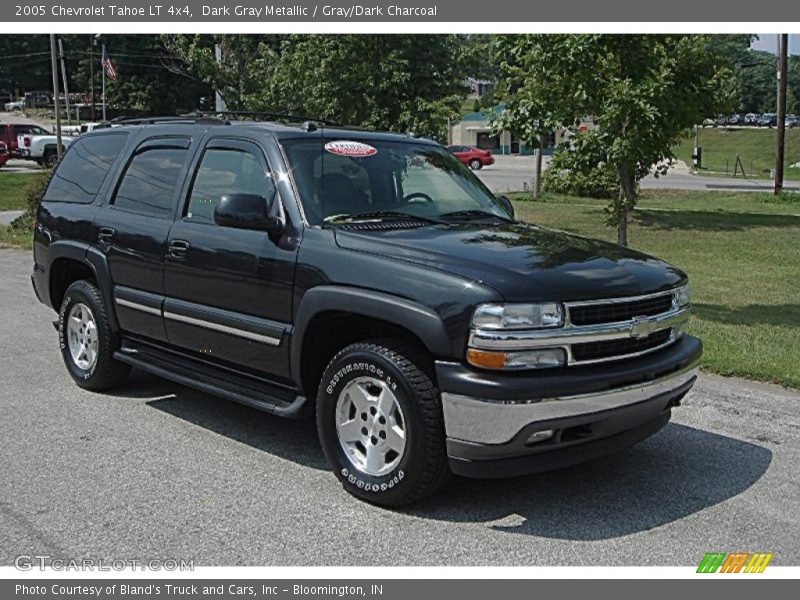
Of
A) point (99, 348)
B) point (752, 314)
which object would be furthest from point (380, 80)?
point (99, 348)

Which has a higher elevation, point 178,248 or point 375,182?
point 375,182

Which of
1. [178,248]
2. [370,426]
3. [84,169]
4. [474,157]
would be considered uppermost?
[474,157]

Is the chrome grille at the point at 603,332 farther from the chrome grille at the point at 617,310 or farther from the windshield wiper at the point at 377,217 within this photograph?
the windshield wiper at the point at 377,217

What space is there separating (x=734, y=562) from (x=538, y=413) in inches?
42.2

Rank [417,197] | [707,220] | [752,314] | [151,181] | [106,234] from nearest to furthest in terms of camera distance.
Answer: [417,197] → [151,181] → [106,234] → [752,314] → [707,220]

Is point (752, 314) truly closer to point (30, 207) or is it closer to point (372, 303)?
point (372, 303)

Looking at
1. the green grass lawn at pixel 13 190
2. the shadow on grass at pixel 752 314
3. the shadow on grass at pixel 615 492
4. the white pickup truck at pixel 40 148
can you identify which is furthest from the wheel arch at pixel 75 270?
the white pickup truck at pixel 40 148

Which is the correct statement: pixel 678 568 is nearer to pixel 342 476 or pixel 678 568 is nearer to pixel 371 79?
pixel 342 476

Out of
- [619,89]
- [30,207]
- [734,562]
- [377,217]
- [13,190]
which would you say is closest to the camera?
[734,562]

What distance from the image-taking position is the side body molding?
170 inches

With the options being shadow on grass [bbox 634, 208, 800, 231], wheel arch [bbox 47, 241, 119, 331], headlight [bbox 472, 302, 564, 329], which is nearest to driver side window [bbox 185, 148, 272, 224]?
wheel arch [bbox 47, 241, 119, 331]

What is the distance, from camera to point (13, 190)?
28.4m

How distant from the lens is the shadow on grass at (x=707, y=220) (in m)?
19.4
